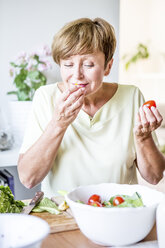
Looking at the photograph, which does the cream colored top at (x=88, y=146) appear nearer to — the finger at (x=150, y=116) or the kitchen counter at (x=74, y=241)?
the finger at (x=150, y=116)

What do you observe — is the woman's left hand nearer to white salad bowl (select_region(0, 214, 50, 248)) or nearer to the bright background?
white salad bowl (select_region(0, 214, 50, 248))

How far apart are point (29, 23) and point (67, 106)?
3.41ft

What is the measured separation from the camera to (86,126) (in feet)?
5.24

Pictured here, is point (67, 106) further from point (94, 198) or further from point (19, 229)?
point (19, 229)

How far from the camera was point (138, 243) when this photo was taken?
0.97 m

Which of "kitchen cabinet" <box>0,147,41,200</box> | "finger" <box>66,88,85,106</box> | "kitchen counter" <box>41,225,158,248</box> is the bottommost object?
"kitchen cabinet" <box>0,147,41,200</box>

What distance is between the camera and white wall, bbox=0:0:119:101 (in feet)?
7.25

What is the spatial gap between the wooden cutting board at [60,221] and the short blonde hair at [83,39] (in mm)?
598

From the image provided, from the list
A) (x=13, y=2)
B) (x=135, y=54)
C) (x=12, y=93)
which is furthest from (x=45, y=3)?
(x=135, y=54)

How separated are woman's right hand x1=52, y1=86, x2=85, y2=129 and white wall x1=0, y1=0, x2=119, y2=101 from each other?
96 centimetres

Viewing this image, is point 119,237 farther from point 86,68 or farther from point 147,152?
point 86,68

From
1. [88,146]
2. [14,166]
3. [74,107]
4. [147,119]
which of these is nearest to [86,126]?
[88,146]

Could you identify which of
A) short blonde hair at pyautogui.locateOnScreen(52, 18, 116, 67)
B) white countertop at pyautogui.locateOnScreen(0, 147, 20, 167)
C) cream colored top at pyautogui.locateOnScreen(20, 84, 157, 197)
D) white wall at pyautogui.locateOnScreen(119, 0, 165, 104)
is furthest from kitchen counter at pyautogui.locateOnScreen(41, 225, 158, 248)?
white wall at pyautogui.locateOnScreen(119, 0, 165, 104)

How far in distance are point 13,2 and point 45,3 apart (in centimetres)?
18
